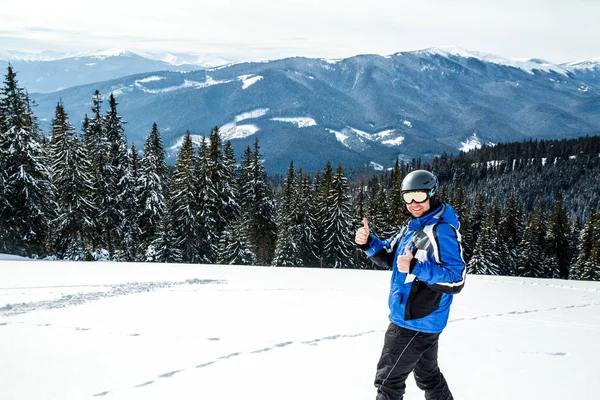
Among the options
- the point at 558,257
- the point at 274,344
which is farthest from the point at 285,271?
the point at 558,257

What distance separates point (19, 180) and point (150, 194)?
1117 cm

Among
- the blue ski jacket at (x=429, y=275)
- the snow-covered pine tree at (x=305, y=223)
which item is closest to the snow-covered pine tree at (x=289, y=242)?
the snow-covered pine tree at (x=305, y=223)

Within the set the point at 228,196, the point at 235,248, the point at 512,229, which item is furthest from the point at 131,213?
the point at 512,229

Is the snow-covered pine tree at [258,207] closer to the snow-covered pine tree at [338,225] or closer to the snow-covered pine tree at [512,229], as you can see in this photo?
the snow-covered pine tree at [338,225]

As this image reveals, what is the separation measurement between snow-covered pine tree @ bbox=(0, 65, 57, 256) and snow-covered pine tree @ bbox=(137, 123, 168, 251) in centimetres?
878

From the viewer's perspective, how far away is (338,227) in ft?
140

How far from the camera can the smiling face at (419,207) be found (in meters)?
4.34

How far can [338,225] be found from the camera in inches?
1673

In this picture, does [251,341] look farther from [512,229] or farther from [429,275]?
[512,229]

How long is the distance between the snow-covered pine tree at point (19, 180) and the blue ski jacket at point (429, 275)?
31.0 metres

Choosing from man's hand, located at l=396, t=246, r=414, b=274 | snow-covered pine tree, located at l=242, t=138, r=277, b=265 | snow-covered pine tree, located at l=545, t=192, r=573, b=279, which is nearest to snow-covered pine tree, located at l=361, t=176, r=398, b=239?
snow-covered pine tree, located at l=242, t=138, r=277, b=265

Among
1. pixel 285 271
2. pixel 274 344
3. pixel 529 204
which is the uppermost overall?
pixel 274 344

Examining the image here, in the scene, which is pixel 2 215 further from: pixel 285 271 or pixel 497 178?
pixel 497 178

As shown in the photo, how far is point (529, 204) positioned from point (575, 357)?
20111cm
